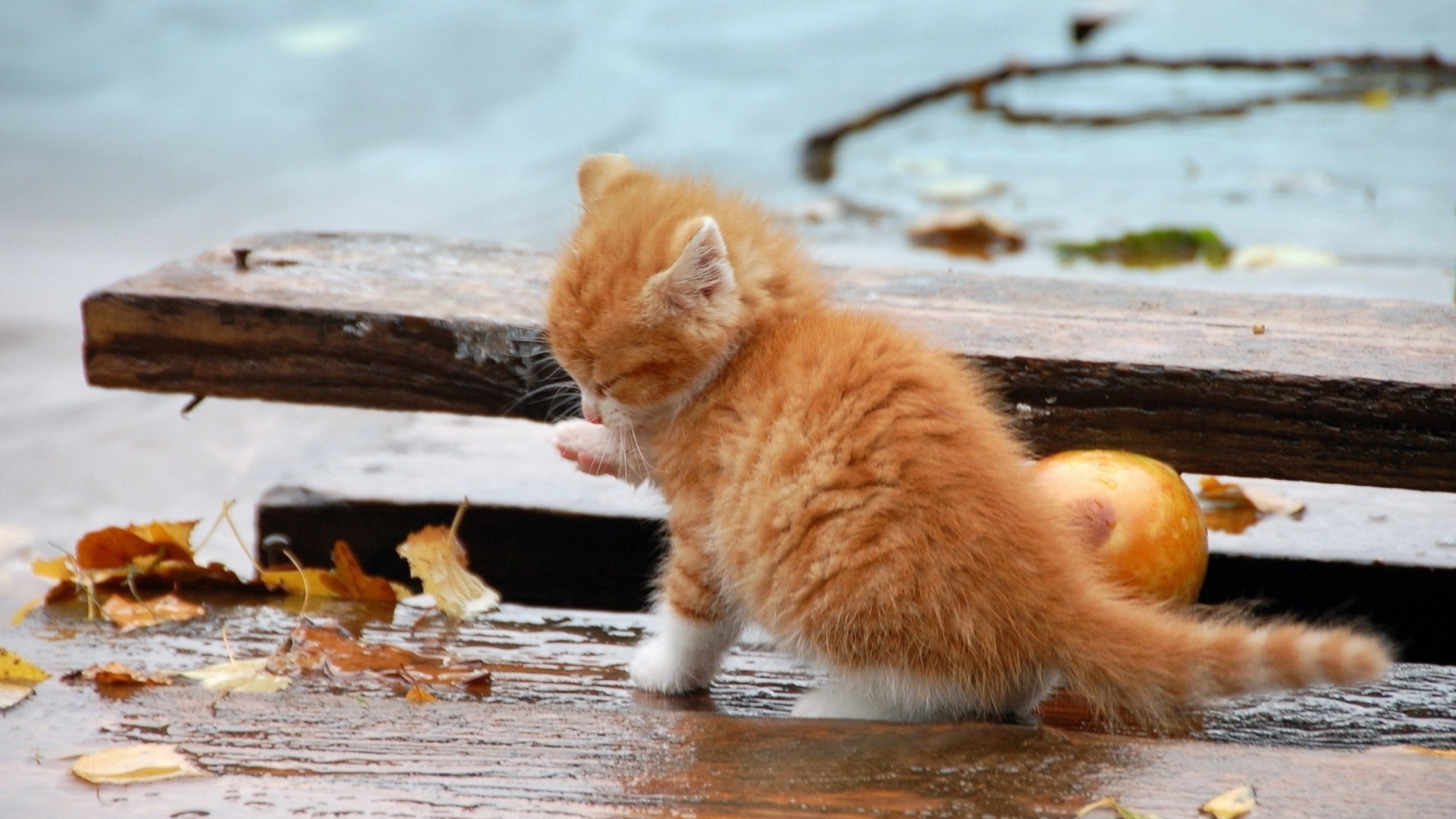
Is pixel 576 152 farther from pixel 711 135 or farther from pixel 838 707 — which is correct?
pixel 838 707

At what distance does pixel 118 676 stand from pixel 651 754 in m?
0.96

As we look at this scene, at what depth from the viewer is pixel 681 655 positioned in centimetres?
246

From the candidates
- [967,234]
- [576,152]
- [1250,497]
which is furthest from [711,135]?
[1250,497]

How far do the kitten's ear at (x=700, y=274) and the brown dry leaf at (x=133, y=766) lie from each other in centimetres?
99

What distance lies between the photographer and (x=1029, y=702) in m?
2.30

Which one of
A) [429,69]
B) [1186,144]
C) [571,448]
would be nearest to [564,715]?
[571,448]

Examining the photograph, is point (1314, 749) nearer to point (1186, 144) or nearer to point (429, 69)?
point (1186, 144)

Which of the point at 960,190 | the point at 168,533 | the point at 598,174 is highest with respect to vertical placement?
the point at 960,190

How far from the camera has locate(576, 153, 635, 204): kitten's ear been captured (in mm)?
2738

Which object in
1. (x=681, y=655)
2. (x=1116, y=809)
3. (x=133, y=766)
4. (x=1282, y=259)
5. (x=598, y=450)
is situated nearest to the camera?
(x=1116, y=809)

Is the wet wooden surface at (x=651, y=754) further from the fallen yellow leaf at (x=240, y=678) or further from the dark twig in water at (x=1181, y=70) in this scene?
the dark twig in water at (x=1181, y=70)

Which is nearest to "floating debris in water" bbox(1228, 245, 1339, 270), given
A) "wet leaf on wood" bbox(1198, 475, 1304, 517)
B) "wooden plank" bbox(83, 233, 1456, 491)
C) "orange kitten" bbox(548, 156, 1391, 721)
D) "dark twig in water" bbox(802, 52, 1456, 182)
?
"wet leaf on wood" bbox(1198, 475, 1304, 517)

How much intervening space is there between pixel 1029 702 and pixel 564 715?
2.43 ft

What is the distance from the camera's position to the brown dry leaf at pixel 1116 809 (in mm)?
1767
